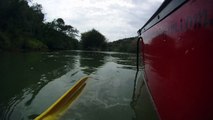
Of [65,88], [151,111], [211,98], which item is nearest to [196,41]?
[211,98]

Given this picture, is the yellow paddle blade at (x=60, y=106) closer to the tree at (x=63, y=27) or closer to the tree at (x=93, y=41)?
the tree at (x=93, y=41)

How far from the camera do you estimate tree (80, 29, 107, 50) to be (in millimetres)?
62031

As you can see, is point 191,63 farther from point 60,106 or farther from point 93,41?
point 93,41

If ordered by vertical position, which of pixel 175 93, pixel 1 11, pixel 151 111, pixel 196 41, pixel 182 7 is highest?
pixel 1 11

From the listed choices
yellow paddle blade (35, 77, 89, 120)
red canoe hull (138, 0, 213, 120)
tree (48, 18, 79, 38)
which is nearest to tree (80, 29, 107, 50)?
tree (48, 18, 79, 38)

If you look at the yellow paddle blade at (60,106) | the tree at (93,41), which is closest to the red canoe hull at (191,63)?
the yellow paddle blade at (60,106)

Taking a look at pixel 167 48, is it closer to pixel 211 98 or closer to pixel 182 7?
pixel 182 7

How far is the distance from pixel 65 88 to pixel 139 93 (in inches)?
70.3

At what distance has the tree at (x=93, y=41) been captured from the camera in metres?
62.0

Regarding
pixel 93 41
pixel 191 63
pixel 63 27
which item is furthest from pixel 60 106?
pixel 63 27

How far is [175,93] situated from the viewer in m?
1.98

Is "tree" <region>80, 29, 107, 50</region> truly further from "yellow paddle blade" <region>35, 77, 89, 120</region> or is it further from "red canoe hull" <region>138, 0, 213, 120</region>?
"red canoe hull" <region>138, 0, 213, 120</region>

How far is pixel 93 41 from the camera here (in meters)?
62.0

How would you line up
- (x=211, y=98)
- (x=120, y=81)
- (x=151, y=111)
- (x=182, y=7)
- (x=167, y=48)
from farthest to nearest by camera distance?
(x=120, y=81) < (x=151, y=111) < (x=167, y=48) < (x=182, y=7) < (x=211, y=98)
